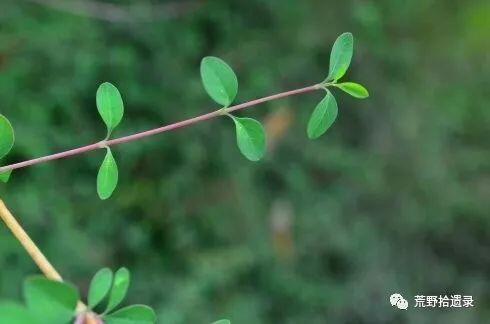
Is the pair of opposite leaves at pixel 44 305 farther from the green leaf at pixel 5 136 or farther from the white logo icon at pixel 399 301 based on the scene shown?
the white logo icon at pixel 399 301

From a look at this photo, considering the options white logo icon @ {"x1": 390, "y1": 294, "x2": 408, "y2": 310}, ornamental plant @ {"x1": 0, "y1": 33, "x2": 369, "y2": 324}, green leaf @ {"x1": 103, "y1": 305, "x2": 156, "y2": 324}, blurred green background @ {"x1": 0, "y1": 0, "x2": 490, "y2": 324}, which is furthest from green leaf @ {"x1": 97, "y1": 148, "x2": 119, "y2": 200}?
white logo icon @ {"x1": 390, "y1": 294, "x2": 408, "y2": 310}

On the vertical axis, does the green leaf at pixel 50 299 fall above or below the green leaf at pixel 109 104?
below

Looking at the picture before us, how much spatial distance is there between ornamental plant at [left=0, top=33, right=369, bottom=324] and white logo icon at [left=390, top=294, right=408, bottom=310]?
1308 millimetres

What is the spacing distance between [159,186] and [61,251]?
0.32 metres

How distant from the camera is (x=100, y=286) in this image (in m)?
0.34

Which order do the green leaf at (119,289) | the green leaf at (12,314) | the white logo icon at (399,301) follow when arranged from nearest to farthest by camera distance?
the green leaf at (12,314) < the green leaf at (119,289) < the white logo icon at (399,301)

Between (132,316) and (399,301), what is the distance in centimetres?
143

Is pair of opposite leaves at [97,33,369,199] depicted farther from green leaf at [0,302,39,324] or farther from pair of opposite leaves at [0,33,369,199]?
green leaf at [0,302,39,324]

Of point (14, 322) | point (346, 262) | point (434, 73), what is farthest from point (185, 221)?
point (14, 322)

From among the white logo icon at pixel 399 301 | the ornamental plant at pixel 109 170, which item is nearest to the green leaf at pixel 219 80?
the ornamental plant at pixel 109 170

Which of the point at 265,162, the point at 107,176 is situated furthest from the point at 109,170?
the point at 265,162

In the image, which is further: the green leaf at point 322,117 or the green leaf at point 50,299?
the green leaf at point 322,117

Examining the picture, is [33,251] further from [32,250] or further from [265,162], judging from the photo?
[265,162]

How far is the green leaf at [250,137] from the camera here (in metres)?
0.43
